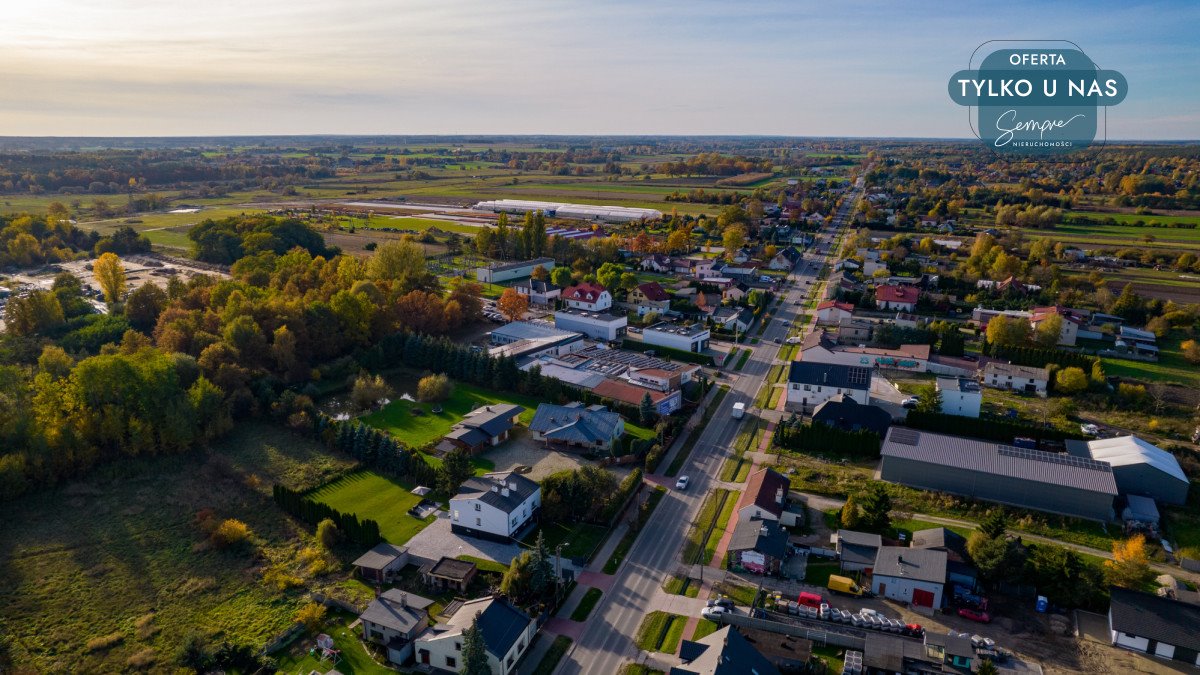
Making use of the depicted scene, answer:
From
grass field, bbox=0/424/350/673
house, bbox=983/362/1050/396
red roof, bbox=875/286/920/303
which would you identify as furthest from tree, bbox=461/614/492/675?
red roof, bbox=875/286/920/303

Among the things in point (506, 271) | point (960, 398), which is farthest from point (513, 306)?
point (960, 398)

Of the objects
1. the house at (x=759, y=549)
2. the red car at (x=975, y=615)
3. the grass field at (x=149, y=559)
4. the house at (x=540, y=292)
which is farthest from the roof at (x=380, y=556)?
the house at (x=540, y=292)

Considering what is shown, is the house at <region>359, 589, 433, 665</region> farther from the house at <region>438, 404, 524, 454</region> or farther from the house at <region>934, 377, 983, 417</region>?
the house at <region>934, 377, 983, 417</region>

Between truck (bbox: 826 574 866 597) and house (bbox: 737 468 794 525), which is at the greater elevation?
house (bbox: 737 468 794 525)

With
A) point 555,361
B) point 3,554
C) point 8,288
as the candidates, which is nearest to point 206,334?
point 3,554

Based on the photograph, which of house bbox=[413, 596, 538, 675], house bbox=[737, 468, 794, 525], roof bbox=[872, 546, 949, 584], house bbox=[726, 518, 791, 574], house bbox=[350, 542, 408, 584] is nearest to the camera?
house bbox=[413, 596, 538, 675]

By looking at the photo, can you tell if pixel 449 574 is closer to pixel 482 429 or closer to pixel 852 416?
pixel 482 429

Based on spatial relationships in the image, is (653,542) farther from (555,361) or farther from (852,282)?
(852,282)
